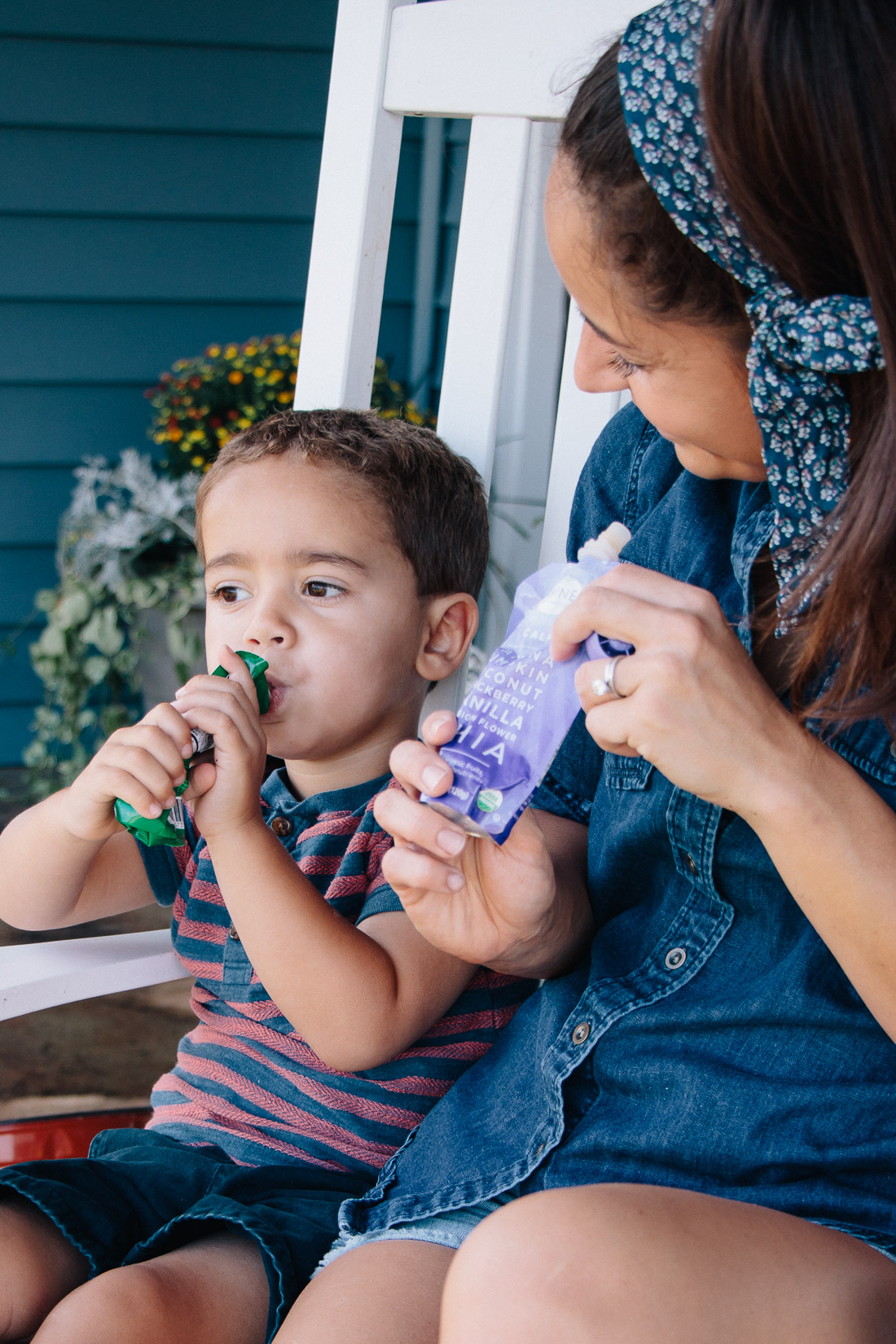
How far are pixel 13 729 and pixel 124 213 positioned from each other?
150 centimetres

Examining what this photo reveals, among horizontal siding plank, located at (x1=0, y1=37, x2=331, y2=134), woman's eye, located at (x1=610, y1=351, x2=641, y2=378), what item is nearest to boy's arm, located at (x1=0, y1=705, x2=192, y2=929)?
woman's eye, located at (x1=610, y1=351, x2=641, y2=378)

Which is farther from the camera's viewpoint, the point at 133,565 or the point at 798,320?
the point at 133,565

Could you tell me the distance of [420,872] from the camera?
905mm

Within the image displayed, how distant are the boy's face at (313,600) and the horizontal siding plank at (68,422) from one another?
229 cm

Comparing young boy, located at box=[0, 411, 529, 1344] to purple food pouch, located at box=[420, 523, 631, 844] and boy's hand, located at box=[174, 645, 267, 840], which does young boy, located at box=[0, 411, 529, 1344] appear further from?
purple food pouch, located at box=[420, 523, 631, 844]

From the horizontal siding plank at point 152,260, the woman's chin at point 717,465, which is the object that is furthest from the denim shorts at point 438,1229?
the horizontal siding plank at point 152,260

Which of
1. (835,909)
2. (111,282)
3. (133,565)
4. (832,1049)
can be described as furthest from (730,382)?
(111,282)

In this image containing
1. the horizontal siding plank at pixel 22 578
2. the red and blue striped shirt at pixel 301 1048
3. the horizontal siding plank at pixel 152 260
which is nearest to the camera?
the red and blue striped shirt at pixel 301 1048

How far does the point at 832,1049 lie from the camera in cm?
90

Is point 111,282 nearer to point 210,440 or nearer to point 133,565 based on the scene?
point 210,440

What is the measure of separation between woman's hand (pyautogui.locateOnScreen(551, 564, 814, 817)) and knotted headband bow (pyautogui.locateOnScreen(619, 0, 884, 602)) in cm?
11

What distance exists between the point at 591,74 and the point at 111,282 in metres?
2.82

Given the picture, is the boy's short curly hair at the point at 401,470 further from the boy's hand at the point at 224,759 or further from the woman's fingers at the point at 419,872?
the woman's fingers at the point at 419,872

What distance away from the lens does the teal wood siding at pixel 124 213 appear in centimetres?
326
